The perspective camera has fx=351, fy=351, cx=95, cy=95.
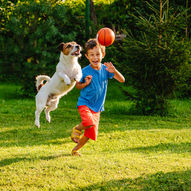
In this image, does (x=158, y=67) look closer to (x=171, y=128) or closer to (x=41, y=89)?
(x=171, y=128)

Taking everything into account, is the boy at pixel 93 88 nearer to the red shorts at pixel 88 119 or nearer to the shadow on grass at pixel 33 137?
the red shorts at pixel 88 119

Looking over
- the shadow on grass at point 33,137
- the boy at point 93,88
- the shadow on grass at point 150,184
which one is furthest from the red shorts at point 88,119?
the shadow on grass at point 33,137

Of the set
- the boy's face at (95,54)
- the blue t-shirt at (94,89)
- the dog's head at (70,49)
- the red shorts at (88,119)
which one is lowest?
the red shorts at (88,119)

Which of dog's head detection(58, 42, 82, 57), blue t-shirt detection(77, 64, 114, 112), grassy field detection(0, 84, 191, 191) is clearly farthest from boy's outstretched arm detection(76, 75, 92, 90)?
grassy field detection(0, 84, 191, 191)

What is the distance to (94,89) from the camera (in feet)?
18.8

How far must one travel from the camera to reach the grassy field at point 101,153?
16.8ft

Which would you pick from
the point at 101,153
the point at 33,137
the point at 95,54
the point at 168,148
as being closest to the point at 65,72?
the point at 95,54

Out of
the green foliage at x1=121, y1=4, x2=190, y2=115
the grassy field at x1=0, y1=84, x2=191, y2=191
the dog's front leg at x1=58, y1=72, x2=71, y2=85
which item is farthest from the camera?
the green foliage at x1=121, y1=4, x2=190, y2=115

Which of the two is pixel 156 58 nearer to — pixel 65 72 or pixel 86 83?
pixel 86 83

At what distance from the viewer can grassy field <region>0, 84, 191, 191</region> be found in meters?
5.11

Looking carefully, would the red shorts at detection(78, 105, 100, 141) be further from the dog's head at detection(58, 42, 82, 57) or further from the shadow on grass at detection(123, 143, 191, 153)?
the shadow on grass at detection(123, 143, 191, 153)

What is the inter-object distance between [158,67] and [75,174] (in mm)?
7169

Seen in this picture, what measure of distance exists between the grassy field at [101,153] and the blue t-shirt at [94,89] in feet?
3.23

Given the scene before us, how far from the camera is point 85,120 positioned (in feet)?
18.8
